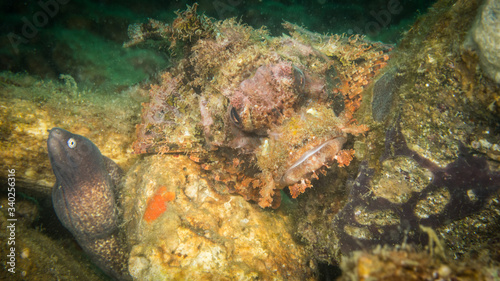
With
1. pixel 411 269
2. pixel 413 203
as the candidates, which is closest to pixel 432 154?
pixel 413 203

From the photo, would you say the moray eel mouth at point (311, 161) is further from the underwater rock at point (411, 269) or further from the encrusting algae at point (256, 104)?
the underwater rock at point (411, 269)

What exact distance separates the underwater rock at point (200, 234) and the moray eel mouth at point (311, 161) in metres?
1.31

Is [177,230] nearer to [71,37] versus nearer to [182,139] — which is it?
[182,139]

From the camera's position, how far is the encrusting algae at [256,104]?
111 inches

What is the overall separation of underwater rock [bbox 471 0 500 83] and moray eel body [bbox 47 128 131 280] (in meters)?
5.44

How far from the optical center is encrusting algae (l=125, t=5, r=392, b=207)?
2.83 meters

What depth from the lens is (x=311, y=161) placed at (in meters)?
2.70

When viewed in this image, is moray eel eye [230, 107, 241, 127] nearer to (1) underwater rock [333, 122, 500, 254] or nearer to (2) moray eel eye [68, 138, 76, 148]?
(1) underwater rock [333, 122, 500, 254]

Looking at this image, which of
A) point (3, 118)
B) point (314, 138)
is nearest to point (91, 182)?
point (3, 118)

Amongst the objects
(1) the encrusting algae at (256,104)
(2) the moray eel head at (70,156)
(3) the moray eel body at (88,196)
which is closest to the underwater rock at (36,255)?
(3) the moray eel body at (88,196)

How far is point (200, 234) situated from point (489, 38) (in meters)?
3.77

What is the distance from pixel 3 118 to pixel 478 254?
685cm

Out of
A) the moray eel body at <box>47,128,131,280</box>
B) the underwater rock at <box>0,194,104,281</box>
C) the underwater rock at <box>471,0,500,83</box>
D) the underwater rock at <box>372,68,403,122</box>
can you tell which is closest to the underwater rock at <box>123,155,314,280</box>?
the moray eel body at <box>47,128,131,280</box>

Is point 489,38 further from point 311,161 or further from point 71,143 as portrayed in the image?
point 71,143
